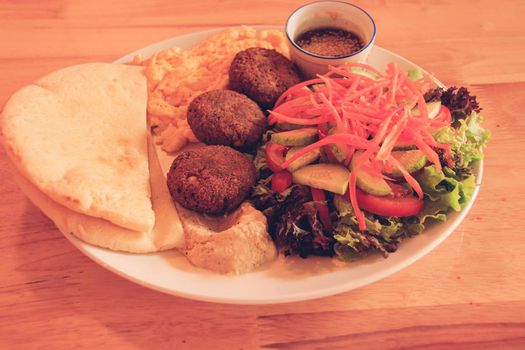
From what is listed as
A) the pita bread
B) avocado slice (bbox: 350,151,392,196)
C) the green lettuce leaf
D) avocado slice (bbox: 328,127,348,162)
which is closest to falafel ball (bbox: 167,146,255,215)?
the pita bread

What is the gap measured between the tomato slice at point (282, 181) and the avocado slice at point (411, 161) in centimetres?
58

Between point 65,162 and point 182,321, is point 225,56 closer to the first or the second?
point 65,162

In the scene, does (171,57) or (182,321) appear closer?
(182,321)

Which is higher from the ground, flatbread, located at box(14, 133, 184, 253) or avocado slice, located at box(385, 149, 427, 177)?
avocado slice, located at box(385, 149, 427, 177)

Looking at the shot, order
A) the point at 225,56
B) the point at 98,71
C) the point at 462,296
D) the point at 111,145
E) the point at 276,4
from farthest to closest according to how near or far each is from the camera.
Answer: the point at 276,4
the point at 225,56
the point at 98,71
the point at 111,145
the point at 462,296

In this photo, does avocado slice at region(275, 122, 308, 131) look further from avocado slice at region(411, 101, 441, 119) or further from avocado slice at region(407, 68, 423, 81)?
avocado slice at region(407, 68, 423, 81)

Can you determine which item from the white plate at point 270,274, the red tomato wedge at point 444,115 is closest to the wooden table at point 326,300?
the white plate at point 270,274

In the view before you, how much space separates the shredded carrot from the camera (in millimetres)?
2719

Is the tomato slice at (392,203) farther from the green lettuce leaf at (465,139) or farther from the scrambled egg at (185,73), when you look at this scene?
the scrambled egg at (185,73)

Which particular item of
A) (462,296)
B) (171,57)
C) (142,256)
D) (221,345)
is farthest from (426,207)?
(171,57)

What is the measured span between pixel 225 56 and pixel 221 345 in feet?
7.09

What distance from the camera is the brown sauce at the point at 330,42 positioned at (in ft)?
12.0

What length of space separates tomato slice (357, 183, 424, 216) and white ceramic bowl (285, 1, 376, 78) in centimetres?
111

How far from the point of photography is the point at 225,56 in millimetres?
3822
